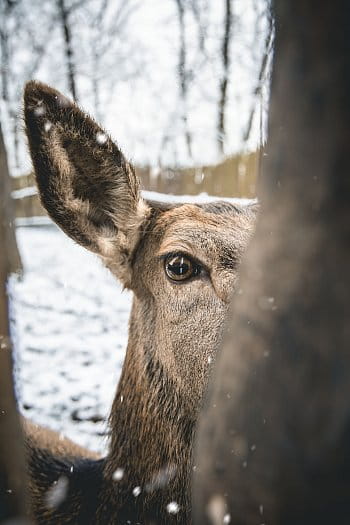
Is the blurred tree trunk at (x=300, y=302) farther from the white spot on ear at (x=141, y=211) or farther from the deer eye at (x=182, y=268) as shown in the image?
the white spot on ear at (x=141, y=211)

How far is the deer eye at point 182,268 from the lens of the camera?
2195mm

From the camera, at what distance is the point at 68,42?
33.5ft

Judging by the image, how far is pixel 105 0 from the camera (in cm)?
1019

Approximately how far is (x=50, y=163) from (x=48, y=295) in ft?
23.9

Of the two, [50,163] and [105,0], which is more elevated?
[105,0]

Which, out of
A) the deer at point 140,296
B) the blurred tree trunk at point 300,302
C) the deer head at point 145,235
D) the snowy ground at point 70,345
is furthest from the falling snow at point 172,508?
the blurred tree trunk at point 300,302

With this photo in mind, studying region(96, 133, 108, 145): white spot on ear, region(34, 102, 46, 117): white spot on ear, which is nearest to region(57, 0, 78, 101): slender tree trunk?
region(96, 133, 108, 145): white spot on ear

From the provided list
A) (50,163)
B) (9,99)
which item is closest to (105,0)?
(9,99)

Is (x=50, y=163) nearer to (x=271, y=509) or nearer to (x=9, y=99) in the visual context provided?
(x=271, y=509)

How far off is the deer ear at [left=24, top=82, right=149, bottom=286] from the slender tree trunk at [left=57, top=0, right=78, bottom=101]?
27.0 feet

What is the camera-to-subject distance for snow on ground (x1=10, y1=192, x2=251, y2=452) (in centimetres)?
432

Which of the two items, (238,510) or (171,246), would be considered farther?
(171,246)

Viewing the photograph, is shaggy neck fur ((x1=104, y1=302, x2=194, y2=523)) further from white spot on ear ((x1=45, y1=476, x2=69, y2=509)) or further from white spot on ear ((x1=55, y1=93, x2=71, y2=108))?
white spot on ear ((x1=55, y1=93, x2=71, y2=108))

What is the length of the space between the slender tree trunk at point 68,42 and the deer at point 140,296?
828 cm
